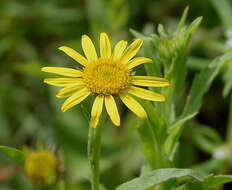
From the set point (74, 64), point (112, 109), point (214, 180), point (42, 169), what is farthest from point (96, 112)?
point (74, 64)

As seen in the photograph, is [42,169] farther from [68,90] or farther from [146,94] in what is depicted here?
[146,94]

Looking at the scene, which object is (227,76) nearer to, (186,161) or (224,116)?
(186,161)

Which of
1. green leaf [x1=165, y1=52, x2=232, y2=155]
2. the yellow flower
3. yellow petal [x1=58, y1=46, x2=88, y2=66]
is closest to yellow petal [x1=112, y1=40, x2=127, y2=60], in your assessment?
the yellow flower

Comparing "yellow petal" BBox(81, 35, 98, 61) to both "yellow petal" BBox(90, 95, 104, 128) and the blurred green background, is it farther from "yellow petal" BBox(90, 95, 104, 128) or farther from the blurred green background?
the blurred green background

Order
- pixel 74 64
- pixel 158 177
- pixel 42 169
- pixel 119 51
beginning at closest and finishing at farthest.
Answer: pixel 158 177 < pixel 119 51 < pixel 42 169 < pixel 74 64

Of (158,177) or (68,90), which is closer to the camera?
(158,177)

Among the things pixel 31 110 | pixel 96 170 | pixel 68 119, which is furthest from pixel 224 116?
pixel 96 170

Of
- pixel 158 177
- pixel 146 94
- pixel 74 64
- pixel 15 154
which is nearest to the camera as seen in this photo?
pixel 158 177
